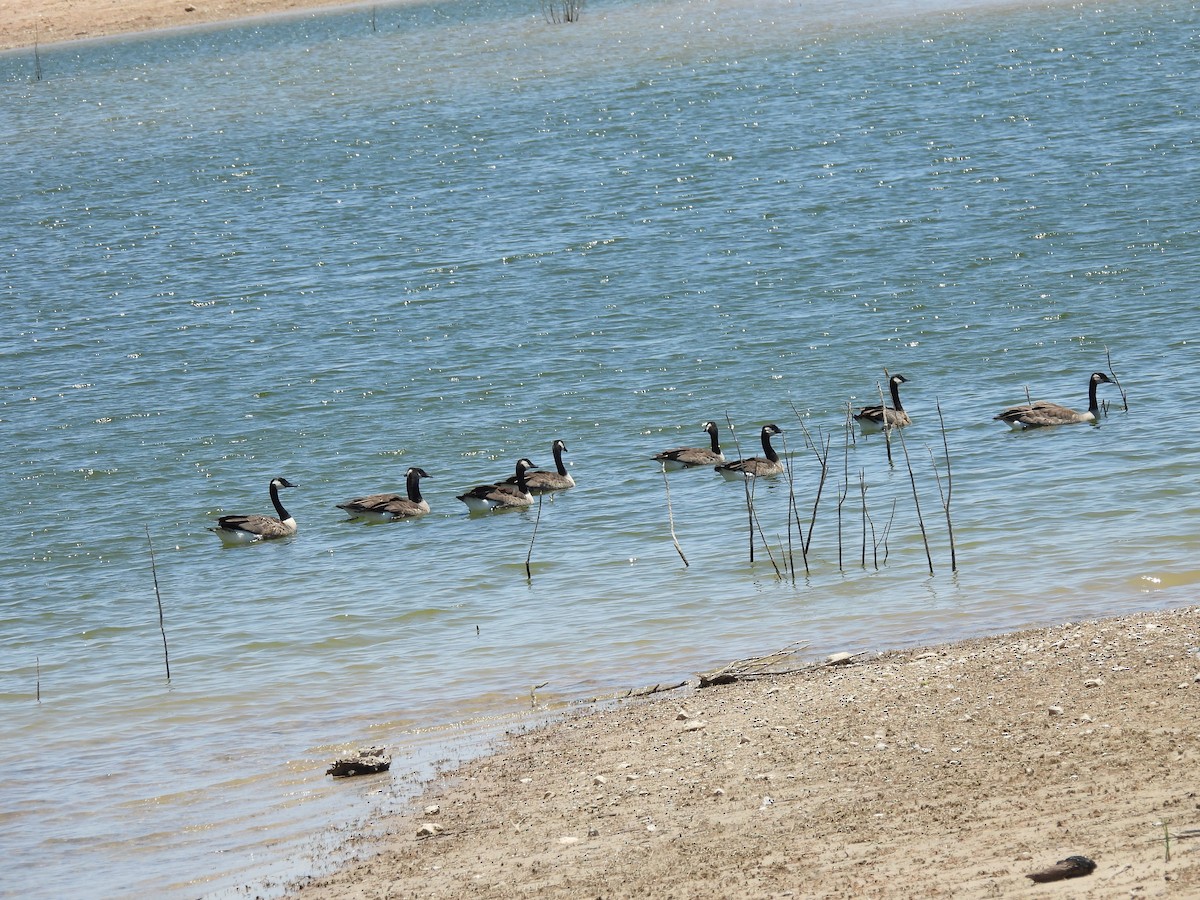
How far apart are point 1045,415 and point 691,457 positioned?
4.23 metres

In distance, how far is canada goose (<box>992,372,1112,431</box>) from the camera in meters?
18.6

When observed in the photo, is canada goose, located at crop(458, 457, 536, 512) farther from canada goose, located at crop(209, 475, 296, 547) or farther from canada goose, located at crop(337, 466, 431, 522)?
canada goose, located at crop(209, 475, 296, 547)

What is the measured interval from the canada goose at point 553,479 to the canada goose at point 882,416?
11.9ft

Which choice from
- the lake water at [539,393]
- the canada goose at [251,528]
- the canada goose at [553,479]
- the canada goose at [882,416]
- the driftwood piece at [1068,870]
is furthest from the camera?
the canada goose at [882,416]

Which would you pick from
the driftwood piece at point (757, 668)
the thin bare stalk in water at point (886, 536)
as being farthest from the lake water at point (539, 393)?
the driftwood piece at point (757, 668)

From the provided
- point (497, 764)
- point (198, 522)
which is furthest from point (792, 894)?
point (198, 522)

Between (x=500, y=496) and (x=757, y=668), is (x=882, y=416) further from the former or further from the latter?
(x=757, y=668)

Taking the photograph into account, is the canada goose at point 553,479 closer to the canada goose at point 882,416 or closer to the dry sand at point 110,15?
the canada goose at point 882,416

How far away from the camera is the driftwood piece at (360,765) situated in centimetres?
1057

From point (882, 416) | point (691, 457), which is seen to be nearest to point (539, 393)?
point (691, 457)

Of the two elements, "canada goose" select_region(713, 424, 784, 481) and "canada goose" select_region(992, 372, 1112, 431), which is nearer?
"canada goose" select_region(992, 372, 1112, 431)

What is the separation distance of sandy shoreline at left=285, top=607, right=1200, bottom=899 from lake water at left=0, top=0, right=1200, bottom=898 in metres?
1.05

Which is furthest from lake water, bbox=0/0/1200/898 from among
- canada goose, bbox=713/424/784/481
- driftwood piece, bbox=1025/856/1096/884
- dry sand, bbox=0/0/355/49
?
dry sand, bbox=0/0/355/49

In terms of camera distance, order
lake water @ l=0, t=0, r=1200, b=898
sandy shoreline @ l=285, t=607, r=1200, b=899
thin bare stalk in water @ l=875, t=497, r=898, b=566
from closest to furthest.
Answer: sandy shoreline @ l=285, t=607, r=1200, b=899 → lake water @ l=0, t=0, r=1200, b=898 → thin bare stalk in water @ l=875, t=497, r=898, b=566
